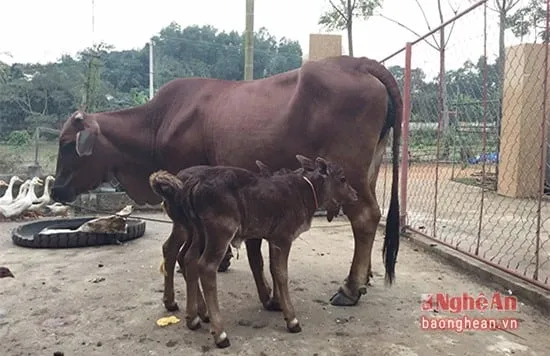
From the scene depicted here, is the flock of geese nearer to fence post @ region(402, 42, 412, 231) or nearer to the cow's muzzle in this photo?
the cow's muzzle

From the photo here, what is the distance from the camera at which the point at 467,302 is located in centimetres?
351

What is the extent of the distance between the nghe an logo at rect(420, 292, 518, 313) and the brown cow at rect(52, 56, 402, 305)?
321mm

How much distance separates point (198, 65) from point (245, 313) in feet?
92.8

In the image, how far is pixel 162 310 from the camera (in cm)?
336

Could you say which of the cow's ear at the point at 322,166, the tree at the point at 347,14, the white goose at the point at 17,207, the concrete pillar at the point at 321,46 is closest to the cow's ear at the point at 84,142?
the cow's ear at the point at 322,166

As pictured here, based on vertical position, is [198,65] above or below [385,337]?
above

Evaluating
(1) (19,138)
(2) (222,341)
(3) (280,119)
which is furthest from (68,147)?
(1) (19,138)

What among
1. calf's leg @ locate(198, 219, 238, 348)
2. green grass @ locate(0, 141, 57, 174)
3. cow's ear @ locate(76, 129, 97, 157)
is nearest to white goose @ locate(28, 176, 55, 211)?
green grass @ locate(0, 141, 57, 174)

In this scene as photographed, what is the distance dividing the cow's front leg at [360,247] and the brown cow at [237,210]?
14.1 inches

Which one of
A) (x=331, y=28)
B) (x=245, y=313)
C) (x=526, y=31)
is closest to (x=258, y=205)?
(x=245, y=313)

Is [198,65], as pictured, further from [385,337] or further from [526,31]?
[385,337]

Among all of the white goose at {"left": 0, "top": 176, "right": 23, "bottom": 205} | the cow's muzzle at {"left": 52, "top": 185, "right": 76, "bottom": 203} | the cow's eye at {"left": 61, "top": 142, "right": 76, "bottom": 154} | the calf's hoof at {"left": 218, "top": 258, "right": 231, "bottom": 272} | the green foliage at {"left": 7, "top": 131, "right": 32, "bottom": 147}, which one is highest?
the green foliage at {"left": 7, "top": 131, "right": 32, "bottom": 147}

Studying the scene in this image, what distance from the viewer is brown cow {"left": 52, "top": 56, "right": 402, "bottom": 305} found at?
11.4ft

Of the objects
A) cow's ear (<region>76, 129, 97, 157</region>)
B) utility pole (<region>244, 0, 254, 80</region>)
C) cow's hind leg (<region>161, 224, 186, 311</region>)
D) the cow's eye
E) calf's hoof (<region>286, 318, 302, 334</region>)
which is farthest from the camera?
utility pole (<region>244, 0, 254, 80</region>)
